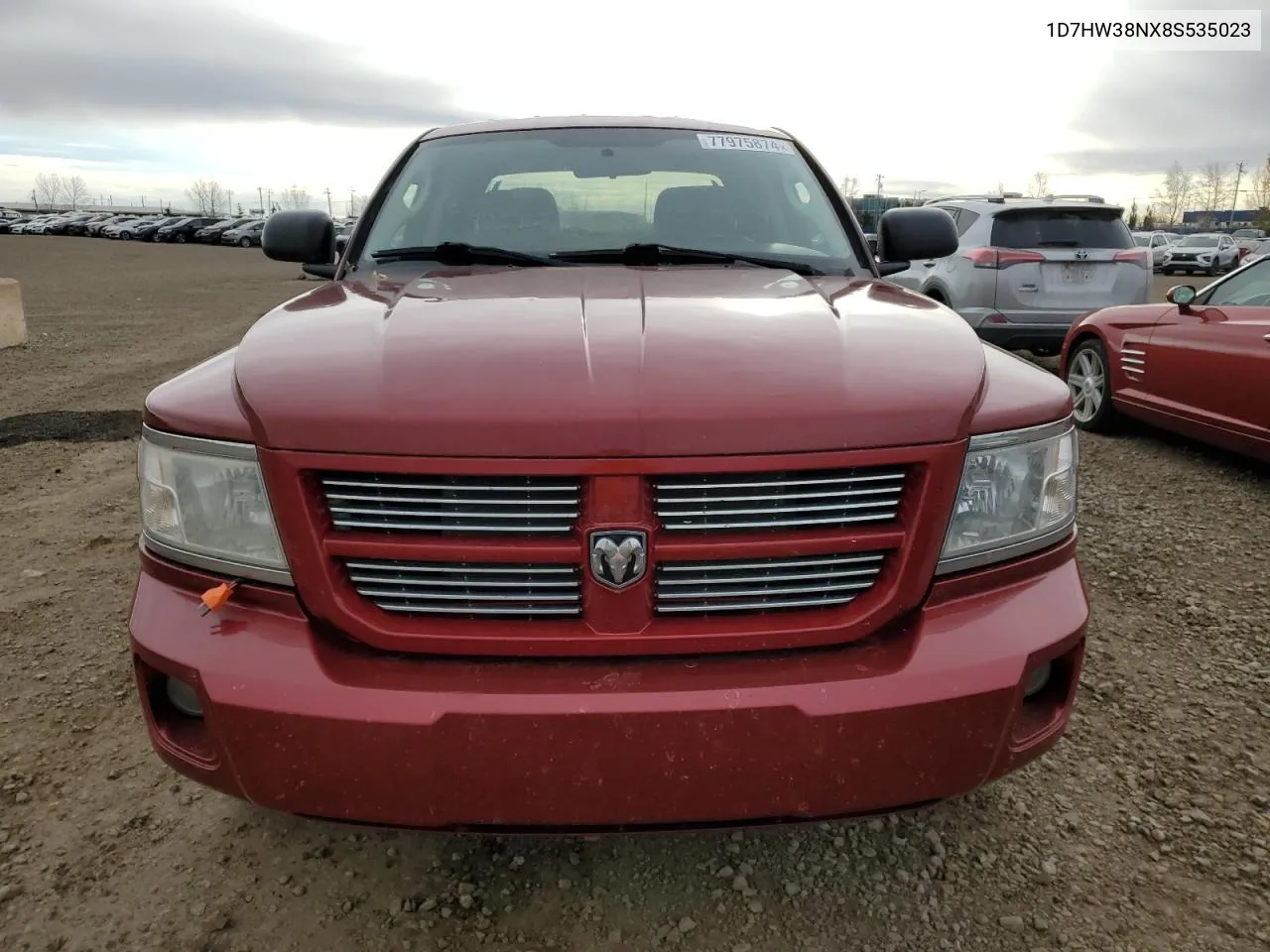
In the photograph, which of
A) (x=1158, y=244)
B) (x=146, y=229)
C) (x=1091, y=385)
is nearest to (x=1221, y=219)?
(x=1158, y=244)

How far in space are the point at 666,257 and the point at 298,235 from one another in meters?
1.32

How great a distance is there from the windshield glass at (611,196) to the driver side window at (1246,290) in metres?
3.79

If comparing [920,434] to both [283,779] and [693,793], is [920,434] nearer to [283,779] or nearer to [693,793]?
[693,793]

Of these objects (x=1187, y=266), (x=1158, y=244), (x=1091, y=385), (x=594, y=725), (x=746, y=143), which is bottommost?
(x=1187, y=266)

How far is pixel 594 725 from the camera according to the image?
1532 mm

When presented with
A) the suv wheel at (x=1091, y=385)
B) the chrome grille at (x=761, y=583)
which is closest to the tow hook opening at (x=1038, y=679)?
the chrome grille at (x=761, y=583)

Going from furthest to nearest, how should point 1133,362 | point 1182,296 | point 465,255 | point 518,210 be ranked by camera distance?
point 1133,362 → point 1182,296 → point 518,210 → point 465,255


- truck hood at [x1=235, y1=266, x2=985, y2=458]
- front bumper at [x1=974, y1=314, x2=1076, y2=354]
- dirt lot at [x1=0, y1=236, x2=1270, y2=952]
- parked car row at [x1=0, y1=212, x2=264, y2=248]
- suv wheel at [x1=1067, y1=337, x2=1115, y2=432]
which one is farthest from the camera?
parked car row at [x1=0, y1=212, x2=264, y2=248]

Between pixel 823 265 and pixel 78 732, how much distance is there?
8.34ft

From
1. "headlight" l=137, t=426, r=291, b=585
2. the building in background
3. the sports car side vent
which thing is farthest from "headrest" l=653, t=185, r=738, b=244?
the building in background

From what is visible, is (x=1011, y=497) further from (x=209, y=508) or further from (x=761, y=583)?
(x=209, y=508)

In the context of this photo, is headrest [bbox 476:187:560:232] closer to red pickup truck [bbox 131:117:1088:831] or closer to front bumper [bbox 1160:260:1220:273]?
red pickup truck [bbox 131:117:1088:831]

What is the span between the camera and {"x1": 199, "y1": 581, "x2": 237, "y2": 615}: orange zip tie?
64.6 inches

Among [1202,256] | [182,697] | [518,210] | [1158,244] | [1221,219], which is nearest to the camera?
[182,697]
